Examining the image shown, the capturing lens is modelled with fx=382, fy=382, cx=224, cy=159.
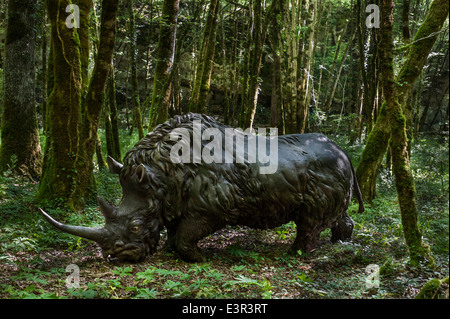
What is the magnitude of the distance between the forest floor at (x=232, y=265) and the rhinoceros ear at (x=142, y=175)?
109cm

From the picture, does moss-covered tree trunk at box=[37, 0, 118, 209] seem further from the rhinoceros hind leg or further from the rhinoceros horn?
the rhinoceros hind leg

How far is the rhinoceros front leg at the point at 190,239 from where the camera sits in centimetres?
526

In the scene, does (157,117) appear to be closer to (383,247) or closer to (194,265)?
(194,265)

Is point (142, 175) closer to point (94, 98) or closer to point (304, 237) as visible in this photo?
point (304, 237)

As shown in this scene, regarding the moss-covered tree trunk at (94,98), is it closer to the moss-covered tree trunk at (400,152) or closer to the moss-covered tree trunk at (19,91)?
the moss-covered tree trunk at (19,91)

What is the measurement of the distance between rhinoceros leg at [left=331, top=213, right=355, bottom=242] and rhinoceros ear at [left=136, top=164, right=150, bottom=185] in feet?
10.7

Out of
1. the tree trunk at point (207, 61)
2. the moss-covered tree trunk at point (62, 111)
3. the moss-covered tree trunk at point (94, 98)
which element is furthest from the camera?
the tree trunk at point (207, 61)

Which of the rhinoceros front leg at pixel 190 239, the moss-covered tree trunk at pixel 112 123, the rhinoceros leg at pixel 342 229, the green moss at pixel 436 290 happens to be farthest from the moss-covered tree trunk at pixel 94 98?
the green moss at pixel 436 290

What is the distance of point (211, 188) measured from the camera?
538 cm

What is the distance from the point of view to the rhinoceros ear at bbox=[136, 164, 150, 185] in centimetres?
516

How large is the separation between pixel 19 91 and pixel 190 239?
7.07m

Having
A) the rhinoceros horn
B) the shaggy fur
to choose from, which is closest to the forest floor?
the rhinoceros horn

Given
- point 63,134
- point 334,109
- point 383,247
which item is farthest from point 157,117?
point 334,109
